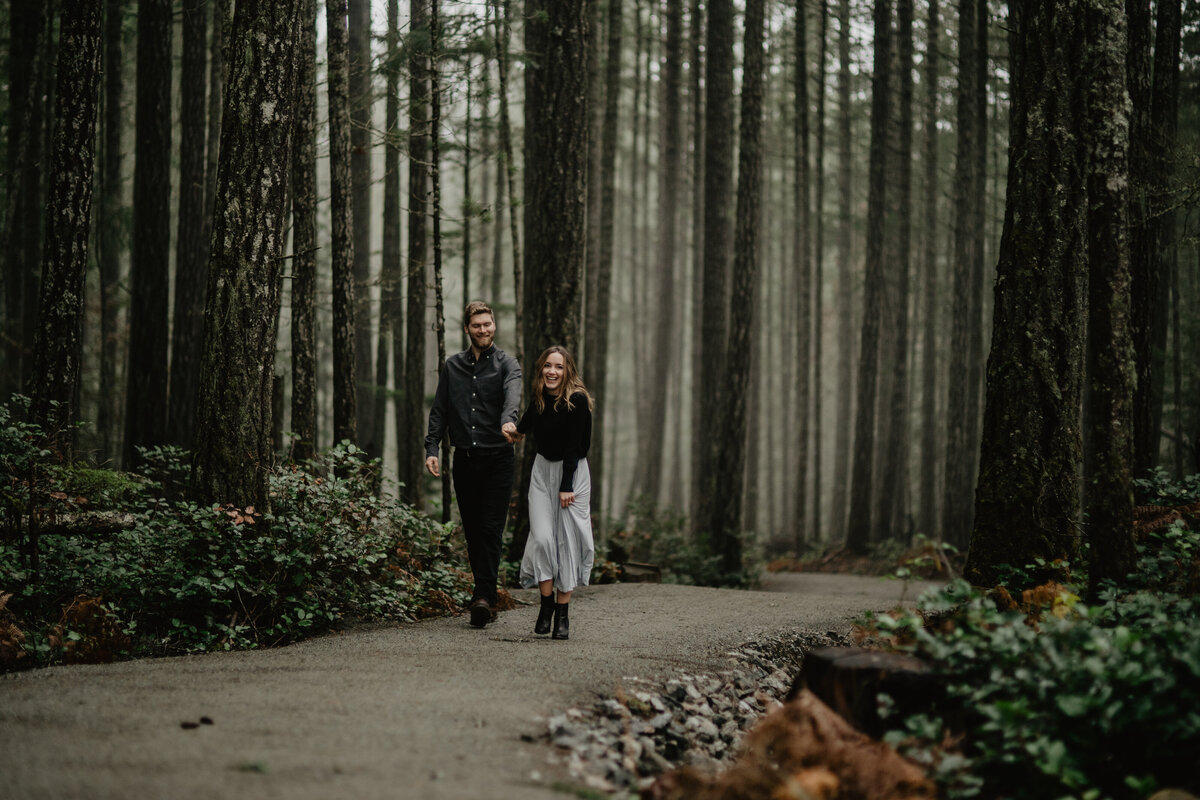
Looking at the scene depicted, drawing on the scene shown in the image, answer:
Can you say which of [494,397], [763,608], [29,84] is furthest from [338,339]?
[29,84]

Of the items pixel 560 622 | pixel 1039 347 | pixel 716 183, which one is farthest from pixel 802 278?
pixel 560 622

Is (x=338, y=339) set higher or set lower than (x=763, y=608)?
higher

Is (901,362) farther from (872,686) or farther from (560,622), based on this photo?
(872,686)

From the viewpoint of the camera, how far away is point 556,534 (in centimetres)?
744

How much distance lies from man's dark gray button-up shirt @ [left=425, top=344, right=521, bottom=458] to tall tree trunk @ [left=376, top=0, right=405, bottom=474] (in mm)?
5484

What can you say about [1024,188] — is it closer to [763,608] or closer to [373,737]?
[763,608]

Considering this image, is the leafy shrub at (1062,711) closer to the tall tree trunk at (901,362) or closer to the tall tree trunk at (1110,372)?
the tall tree trunk at (1110,372)

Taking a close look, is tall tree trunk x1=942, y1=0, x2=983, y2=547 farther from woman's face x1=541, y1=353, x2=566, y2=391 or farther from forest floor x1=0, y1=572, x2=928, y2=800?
woman's face x1=541, y1=353, x2=566, y2=391

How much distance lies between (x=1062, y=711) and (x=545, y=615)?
4.13m

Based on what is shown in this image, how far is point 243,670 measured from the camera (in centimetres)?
573

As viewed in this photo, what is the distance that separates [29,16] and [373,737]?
17.3 metres

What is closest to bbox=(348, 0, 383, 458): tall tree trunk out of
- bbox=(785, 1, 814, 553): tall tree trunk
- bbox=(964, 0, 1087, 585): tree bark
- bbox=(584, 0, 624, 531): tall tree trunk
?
bbox=(584, 0, 624, 531): tall tree trunk

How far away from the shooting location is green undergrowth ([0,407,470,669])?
21.4ft

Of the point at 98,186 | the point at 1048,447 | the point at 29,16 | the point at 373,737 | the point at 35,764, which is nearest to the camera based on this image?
the point at 35,764
